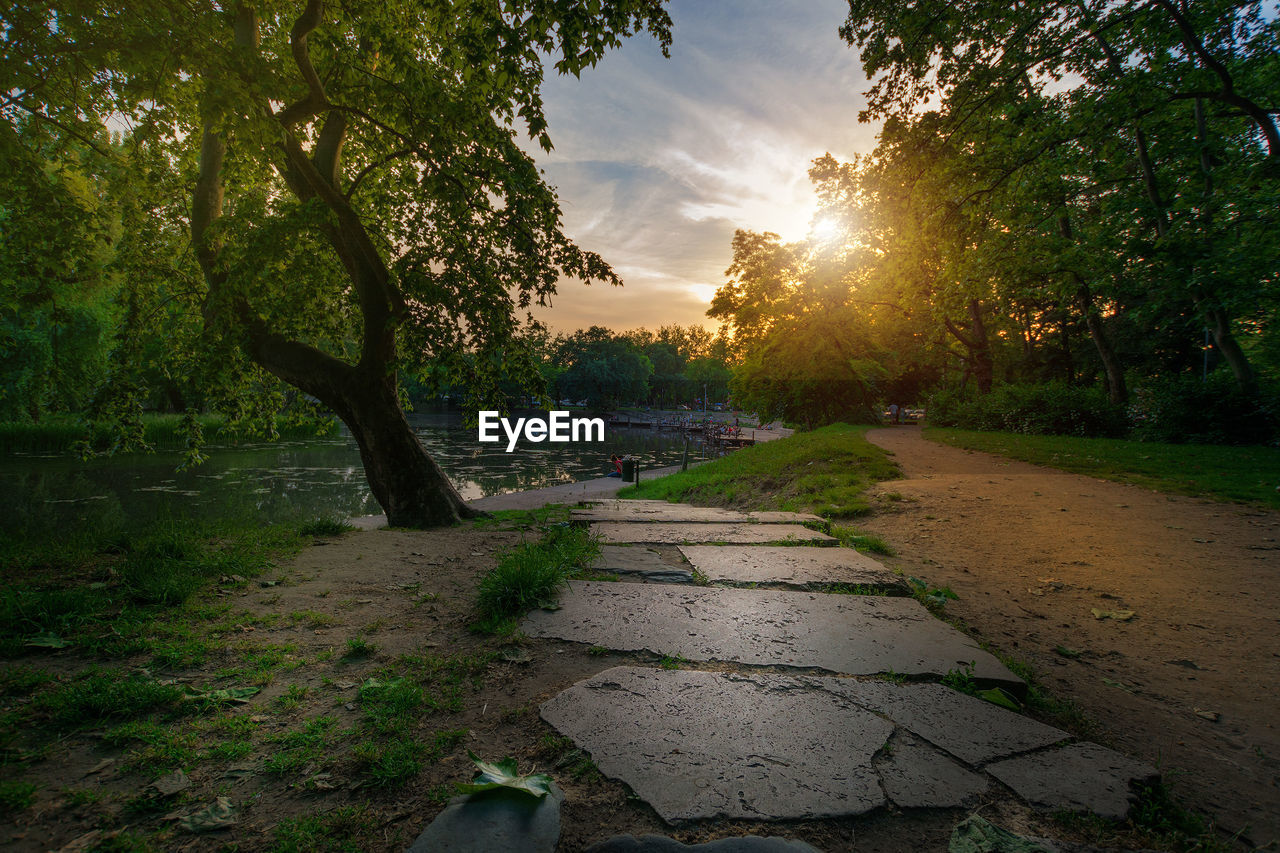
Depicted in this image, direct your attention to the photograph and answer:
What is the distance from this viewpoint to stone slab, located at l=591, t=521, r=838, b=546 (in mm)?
4152

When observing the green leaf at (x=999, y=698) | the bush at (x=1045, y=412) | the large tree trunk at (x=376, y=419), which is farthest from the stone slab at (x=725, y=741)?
the bush at (x=1045, y=412)

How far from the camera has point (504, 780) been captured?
1336 mm

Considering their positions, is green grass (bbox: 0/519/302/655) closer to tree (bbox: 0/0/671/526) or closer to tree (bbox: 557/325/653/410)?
tree (bbox: 0/0/671/526)

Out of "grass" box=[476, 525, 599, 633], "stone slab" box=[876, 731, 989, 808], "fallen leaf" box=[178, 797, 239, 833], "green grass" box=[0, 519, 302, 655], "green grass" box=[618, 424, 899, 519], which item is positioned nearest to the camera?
"fallen leaf" box=[178, 797, 239, 833]

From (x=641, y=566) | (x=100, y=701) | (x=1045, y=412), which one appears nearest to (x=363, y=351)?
(x=641, y=566)

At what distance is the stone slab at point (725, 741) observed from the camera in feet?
4.35

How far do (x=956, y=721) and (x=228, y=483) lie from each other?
23.2 m

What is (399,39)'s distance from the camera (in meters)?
6.28

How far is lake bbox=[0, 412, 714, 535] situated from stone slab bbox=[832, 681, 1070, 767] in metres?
7.08

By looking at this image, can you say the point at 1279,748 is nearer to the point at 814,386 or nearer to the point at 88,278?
the point at 88,278

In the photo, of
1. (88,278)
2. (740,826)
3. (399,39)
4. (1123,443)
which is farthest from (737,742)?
(1123,443)

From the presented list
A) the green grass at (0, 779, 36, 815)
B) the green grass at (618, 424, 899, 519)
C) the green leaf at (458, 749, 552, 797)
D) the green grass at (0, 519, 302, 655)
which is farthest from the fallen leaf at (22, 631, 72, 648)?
the green grass at (618, 424, 899, 519)

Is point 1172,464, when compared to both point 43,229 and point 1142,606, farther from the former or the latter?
point 43,229

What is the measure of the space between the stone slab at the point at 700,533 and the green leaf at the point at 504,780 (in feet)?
8.71
